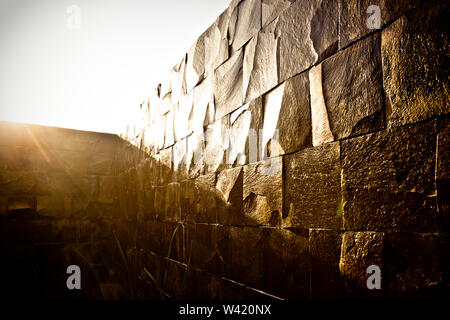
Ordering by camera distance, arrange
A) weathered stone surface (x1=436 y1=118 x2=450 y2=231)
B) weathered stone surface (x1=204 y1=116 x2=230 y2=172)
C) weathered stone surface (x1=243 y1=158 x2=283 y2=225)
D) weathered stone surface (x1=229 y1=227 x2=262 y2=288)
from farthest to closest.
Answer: weathered stone surface (x1=204 y1=116 x2=230 y2=172)
weathered stone surface (x1=229 y1=227 x2=262 y2=288)
weathered stone surface (x1=243 y1=158 x2=283 y2=225)
weathered stone surface (x1=436 y1=118 x2=450 y2=231)

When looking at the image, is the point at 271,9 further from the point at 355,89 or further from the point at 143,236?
the point at 143,236

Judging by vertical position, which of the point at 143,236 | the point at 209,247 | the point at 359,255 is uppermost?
the point at 359,255

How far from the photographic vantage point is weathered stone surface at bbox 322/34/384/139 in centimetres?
97

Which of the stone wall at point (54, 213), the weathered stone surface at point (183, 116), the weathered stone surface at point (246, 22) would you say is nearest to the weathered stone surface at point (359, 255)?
the weathered stone surface at point (246, 22)

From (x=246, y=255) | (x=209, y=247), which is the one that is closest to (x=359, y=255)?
(x=246, y=255)

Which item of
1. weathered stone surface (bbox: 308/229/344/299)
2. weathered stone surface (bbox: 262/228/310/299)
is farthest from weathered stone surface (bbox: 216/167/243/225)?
weathered stone surface (bbox: 308/229/344/299)

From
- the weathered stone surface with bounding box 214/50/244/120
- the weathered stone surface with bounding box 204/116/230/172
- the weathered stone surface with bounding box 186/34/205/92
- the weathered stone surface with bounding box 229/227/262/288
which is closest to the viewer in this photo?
the weathered stone surface with bounding box 229/227/262/288

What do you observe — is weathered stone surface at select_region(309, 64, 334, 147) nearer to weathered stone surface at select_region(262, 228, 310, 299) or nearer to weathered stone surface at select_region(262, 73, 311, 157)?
weathered stone surface at select_region(262, 73, 311, 157)

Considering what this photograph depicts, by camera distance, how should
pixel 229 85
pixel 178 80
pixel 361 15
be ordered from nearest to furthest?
1. pixel 361 15
2. pixel 229 85
3. pixel 178 80

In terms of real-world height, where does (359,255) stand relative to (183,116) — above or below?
below

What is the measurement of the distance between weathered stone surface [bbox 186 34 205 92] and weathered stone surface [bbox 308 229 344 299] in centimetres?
147

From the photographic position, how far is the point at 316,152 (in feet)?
3.86

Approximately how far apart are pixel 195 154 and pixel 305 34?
3.91 ft

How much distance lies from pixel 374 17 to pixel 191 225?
5.61ft
